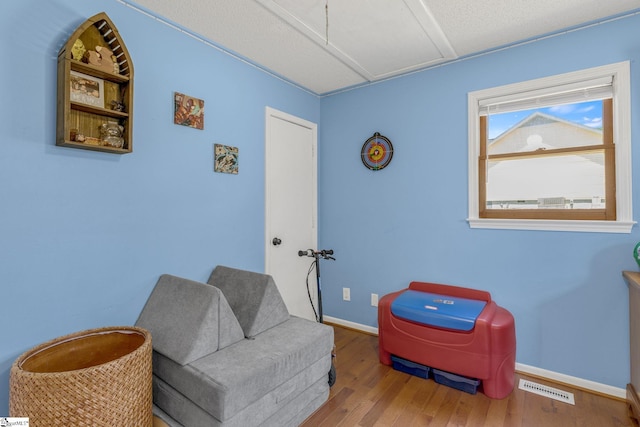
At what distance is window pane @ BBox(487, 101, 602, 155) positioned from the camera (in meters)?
2.16

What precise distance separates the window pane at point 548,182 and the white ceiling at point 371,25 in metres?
0.92

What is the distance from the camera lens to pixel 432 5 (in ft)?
6.22

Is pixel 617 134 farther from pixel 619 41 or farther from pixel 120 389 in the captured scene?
pixel 120 389

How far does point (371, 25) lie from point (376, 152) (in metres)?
1.15

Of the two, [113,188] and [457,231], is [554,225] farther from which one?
[113,188]

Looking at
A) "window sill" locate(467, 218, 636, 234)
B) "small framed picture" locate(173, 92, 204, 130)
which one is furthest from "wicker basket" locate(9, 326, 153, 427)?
"window sill" locate(467, 218, 636, 234)

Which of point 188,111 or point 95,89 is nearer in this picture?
point 95,89

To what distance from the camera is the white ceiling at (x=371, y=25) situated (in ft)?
6.20

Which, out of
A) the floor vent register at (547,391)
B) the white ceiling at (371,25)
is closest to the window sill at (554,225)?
the floor vent register at (547,391)

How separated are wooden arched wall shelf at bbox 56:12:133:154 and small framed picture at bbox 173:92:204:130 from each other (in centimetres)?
36

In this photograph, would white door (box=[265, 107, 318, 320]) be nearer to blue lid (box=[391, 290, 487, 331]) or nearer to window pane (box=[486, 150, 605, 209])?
blue lid (box=[391, 290, 487, 331])

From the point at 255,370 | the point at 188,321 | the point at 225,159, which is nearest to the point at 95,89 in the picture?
the point at 225,159

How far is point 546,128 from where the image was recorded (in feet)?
7.57

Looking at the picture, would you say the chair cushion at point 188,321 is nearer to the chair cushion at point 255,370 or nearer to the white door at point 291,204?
the chair cushion at point 255,370
